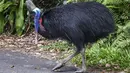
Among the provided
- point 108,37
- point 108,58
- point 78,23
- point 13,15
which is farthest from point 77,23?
point 13,15

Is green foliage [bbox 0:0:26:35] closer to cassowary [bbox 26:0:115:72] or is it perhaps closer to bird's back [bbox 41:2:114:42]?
cassowary [bbox 26:0:115:72]

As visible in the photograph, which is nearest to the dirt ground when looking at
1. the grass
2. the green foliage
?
the green foliage

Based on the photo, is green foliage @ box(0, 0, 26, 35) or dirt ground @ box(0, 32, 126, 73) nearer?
dirt ground @ box(0, 32, 126, 73)

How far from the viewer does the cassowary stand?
507 centimetres

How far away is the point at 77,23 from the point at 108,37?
175cm

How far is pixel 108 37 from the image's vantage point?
21.9 ft

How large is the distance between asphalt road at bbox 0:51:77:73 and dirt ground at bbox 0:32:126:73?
28 cm

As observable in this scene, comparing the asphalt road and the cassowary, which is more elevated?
the cassowary

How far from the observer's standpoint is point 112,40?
6.66m

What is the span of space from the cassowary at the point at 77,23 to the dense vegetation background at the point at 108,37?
2.19ft

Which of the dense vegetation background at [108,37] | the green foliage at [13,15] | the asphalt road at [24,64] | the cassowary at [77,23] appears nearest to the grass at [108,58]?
the dense vegetation background at [108,37]

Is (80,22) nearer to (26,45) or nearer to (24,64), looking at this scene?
(24,64)

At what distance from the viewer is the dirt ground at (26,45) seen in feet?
A: 22.2

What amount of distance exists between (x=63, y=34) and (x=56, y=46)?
82.3 inches
